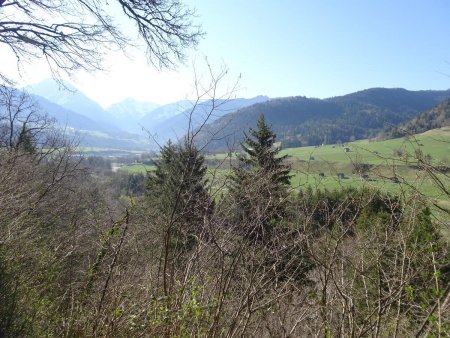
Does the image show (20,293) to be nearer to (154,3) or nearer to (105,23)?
(105,23)

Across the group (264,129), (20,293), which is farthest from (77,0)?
(264,129)

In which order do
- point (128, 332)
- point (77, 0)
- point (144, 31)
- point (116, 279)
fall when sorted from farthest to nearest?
point (144, 31) → point (77, 0) → point (116, 279) → point (128, 332)

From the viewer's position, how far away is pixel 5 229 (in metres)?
4.11

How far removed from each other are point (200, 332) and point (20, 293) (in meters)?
1.96

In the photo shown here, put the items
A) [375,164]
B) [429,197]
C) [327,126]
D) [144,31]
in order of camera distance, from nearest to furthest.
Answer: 1. [429,197]
2. [375,164]
3. [144,31]
4. [327,126]

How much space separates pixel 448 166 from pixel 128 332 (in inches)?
119

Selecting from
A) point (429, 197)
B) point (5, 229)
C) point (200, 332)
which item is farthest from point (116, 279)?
point (429, 197)

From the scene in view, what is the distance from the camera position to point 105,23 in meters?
4.75

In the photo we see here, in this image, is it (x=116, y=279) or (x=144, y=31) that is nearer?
(x=116, y=279)

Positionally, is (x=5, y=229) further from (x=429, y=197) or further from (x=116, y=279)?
(x=429, y=197)

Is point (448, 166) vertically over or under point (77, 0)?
under

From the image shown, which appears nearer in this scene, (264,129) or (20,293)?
(20,293)

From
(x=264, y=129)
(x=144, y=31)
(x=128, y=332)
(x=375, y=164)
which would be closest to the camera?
(x=128, y=332)

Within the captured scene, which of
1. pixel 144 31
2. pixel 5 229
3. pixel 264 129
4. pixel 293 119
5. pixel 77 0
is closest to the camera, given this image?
pixel 5 229
